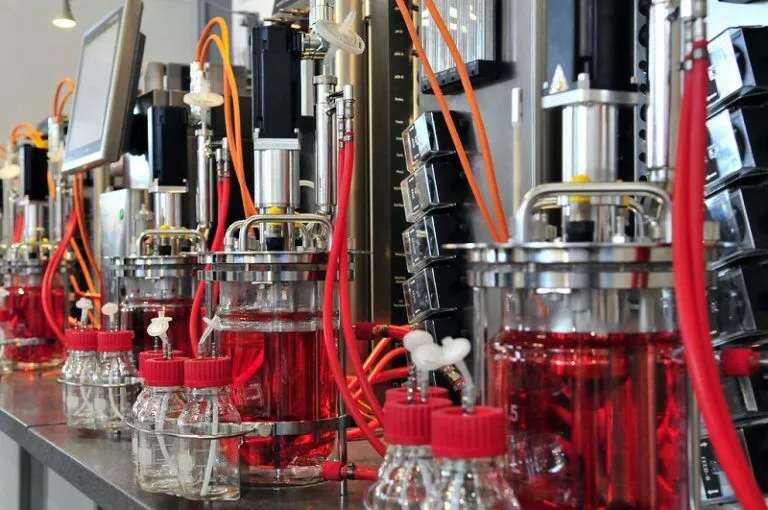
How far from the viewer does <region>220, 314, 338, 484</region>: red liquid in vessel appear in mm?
1195

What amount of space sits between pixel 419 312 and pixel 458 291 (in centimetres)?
7

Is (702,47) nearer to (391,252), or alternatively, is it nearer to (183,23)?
(391,252)

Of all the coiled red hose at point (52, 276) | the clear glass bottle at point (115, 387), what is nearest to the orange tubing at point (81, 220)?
the coiled red hose at point (52, 276)

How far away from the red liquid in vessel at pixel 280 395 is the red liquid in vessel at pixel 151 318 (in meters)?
0.47

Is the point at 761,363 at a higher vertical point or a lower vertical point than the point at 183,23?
lower

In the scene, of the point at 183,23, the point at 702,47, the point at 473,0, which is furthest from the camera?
the point at 183,23

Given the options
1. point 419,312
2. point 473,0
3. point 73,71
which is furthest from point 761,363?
point 73,71

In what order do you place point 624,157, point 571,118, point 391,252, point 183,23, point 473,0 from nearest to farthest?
1. point 571,118
2. point 624,157
3. point 473,0
4. point 391,252
5. point 183,23

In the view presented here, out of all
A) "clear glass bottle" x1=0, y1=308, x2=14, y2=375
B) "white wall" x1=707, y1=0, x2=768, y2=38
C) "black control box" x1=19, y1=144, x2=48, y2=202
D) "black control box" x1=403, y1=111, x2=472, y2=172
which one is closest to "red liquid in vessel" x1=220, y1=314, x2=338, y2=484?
"black control box" x1=403, y1=111, x2=472, y2=172

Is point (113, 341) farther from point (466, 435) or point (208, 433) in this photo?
point (466, 435)

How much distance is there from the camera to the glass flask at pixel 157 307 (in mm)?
1680

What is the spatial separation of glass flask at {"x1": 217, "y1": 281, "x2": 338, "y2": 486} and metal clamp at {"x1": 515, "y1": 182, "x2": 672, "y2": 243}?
467mm

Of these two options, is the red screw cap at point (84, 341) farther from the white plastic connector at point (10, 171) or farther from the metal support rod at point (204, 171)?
the white plastic connector at point (10, 171)

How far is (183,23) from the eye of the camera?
14.5 feet
